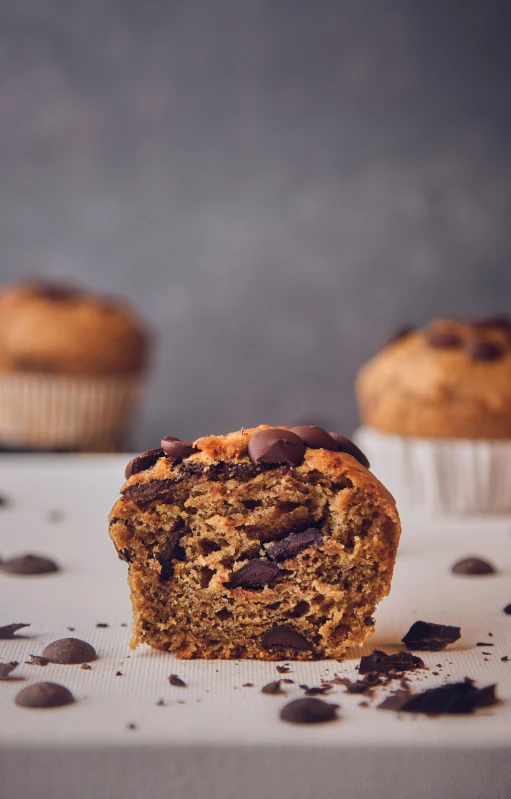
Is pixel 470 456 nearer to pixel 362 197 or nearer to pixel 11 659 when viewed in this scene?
pixel 11 659

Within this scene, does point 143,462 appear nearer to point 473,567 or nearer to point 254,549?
point 254,549

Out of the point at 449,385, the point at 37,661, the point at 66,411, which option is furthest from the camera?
the point at 66,411

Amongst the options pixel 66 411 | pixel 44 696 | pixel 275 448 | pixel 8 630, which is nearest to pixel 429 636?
pixel 275 448

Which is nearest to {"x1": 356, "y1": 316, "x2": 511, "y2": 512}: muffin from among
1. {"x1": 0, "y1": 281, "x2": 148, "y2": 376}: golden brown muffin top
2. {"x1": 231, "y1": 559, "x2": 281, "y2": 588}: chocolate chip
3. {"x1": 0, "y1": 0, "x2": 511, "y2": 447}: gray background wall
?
{"x1": 231, "y1": 559, "x2": 281, "y2": 588}: chocolate chip

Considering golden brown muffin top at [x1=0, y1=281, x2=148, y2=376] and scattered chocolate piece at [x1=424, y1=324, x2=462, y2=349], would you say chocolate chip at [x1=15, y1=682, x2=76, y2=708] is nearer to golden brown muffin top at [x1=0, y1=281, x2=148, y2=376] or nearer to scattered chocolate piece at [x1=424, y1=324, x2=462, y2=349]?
scattered chocolate piece at [x1=424, y1=324, x2=462, y2=349]

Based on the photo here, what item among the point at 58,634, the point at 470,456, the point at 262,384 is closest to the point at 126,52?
the point at 262,384

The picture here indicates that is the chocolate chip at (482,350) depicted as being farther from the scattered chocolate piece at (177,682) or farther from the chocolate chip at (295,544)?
the scattered chocolate piece at (177,682)
